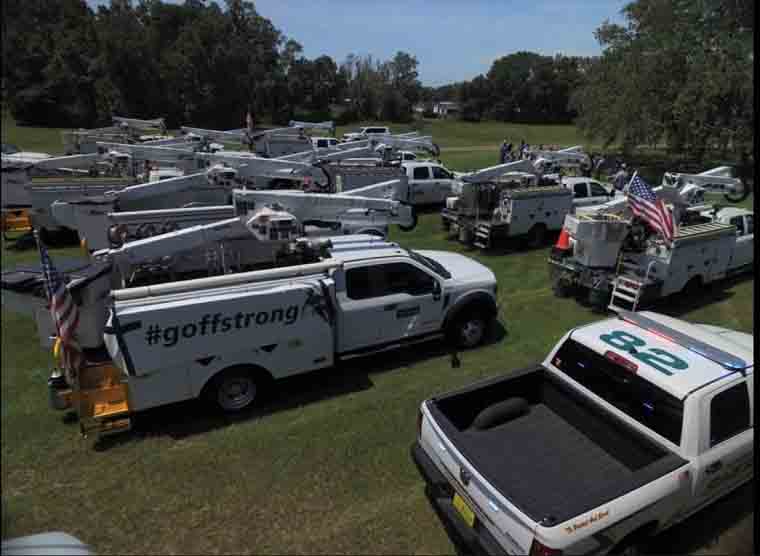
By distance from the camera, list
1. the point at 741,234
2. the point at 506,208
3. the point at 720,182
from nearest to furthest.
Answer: the point at 741,234
the point at 506,208
the point at 720,182

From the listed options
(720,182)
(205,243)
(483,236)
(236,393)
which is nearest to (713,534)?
(236,393)

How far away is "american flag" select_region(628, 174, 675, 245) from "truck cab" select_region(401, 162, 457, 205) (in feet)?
33.7

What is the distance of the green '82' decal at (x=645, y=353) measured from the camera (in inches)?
182

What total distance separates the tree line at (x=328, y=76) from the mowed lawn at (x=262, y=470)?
2.11 m

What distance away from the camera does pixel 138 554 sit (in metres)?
4.38

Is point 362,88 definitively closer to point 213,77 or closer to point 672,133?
point 213,77

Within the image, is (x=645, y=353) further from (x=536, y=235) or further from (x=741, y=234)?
(x=536, y=235)

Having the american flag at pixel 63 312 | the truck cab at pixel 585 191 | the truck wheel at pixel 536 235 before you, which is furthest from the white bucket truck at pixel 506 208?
the american flag at pixel 63 312

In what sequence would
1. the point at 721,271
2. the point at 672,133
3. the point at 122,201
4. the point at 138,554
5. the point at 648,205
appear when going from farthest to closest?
the point at 672,133 < the point at 122,201 < the point at 721,271 < the point at 648,205 < the point at 138,554

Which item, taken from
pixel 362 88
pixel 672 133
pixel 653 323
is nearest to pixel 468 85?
pixel 362 88

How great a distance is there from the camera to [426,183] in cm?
1955

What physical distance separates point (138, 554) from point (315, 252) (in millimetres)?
4686

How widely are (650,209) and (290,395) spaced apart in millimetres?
7640

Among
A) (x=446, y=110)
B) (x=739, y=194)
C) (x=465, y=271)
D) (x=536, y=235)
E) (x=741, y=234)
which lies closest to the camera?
(x=465, y=271)
